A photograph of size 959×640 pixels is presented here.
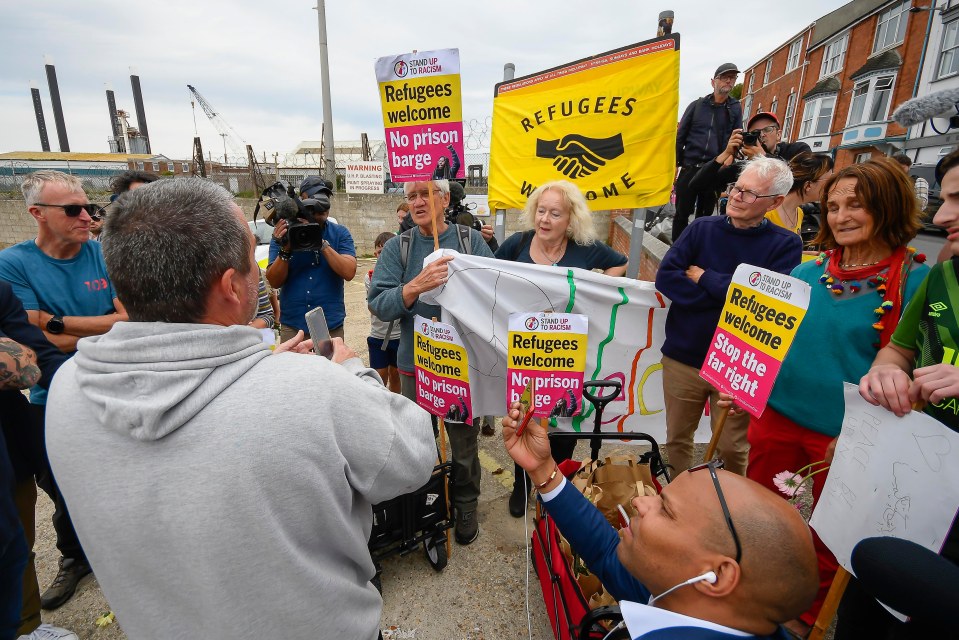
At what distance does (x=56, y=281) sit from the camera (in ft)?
8.57

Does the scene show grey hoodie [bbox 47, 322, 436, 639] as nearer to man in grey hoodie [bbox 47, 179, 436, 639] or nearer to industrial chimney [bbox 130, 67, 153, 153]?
man in grey hoodie [bbox 47, 179, 436, 639]

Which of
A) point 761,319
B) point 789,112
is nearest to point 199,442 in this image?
point 761,319

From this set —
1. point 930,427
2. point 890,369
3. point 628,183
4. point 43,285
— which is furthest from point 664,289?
point 43,285

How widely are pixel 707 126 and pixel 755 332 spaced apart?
441 cm

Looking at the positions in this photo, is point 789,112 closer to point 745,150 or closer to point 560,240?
point 745,150

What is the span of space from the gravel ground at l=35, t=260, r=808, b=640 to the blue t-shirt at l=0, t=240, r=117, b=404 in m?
1.21

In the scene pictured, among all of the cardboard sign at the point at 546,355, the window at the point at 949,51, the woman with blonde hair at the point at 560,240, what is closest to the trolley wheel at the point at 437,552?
the woman with blonde hair at the point at 560,240

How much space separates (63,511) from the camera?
8.52 ft

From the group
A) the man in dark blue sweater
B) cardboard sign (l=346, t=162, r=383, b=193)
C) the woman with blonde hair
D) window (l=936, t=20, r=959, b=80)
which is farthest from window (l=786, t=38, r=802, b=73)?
the woman with blonde hair

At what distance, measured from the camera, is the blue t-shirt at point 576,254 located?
10.2 feet

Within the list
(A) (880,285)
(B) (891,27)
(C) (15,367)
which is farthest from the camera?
(B) (891,27)

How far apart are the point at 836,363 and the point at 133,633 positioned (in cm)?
276

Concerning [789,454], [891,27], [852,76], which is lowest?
[789,454]

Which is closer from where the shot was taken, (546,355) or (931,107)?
(931,107)
